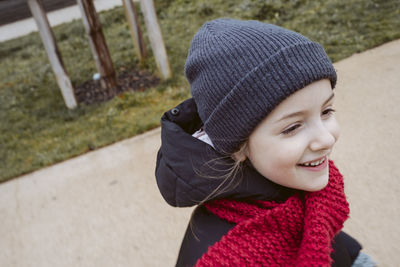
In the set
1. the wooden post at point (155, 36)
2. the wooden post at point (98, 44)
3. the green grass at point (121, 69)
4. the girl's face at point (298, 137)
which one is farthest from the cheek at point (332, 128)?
the wooden post at point (98, 44)

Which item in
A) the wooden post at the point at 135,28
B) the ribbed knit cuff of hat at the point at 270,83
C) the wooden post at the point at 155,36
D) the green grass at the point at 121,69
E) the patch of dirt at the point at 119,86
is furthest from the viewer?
the wooden post at the point at 135,28

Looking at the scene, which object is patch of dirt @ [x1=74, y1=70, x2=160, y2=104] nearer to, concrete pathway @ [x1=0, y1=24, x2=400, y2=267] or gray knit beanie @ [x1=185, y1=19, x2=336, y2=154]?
concrete pathway @ [x1=0, y1=24, x2=400, y2=267]

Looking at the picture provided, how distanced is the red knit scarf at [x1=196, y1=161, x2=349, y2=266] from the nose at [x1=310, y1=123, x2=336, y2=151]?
211 mm

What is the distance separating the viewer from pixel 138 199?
Answer: 2.66m

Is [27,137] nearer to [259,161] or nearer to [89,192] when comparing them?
[89,192]

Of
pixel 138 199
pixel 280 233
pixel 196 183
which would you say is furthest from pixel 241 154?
pixel 138 199

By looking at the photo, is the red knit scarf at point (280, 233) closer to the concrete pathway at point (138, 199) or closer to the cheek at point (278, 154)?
the cheek at point (278, 154)

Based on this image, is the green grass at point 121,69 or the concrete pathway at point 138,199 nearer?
the concrete pathway at point 138,199

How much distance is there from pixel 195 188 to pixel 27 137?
3341 mm

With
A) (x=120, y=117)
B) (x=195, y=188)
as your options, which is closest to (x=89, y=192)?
(x=120, y=117)

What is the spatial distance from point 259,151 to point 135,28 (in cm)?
417

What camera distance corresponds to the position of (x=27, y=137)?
4.00m

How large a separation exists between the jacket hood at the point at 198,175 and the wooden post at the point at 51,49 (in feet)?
11.1

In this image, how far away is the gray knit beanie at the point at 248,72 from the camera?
3.58ft
